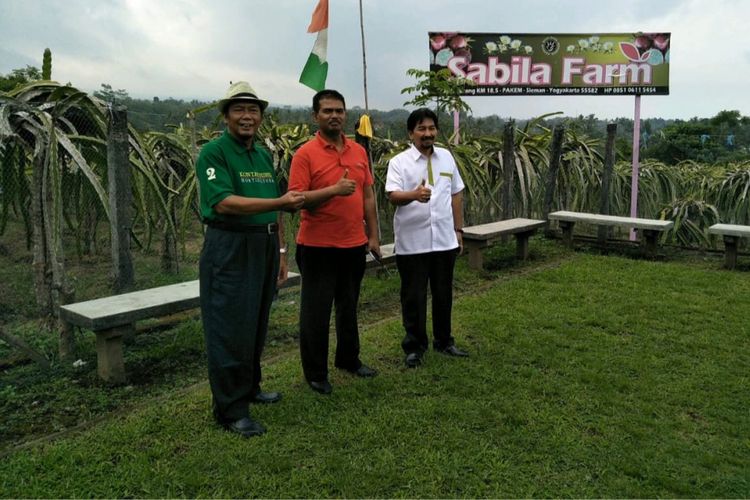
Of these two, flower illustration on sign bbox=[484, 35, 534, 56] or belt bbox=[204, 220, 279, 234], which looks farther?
flower illustration on sign bbox=[484, 35, 534, 56]

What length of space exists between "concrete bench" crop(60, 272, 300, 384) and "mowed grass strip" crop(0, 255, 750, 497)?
48cm

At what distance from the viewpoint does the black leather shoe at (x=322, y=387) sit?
3215mm

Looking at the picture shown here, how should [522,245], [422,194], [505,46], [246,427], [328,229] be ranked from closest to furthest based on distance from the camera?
[246,427], [328,229], [422,194], [522,245], [505,46]

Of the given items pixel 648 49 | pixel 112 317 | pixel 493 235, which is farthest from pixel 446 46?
pixel 112 317

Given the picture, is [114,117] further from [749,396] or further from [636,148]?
[636,148]

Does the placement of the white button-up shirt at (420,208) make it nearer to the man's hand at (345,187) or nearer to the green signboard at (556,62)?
the man's hand at (345,187)

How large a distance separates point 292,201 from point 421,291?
4.29ft

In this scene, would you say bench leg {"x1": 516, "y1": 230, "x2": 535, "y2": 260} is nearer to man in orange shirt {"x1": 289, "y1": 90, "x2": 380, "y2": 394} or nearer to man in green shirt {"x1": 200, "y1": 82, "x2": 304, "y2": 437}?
man in orange shirt {"x1": 289, "y1": 90, "x2": 380, "y2": 394}

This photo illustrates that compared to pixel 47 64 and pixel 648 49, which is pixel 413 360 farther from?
pixel 648 49

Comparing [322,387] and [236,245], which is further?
[322,387]

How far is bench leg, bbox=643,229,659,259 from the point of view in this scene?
6.91 m

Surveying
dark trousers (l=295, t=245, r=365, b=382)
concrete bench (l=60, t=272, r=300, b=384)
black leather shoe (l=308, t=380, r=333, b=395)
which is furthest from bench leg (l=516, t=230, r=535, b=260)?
concrete bench (l=60, t=272, r=300, b=384)

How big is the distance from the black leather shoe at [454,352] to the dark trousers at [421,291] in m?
0.14

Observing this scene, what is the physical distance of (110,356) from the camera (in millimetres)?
3299
